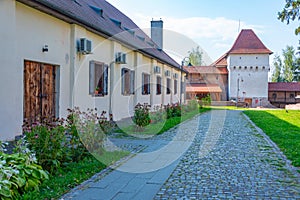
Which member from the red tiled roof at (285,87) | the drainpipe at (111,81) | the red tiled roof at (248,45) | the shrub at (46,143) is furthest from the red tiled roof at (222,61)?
the shrub at (46,143)

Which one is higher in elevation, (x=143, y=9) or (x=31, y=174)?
(x=143, y=9)

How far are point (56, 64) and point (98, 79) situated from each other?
2730 millimetres

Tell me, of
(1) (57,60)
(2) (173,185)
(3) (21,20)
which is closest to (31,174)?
(2) (173,185)

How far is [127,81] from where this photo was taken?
14281mm

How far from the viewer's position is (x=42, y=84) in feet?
27.2

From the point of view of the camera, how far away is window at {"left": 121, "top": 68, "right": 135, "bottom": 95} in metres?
13.8

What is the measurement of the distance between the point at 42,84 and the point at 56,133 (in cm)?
385

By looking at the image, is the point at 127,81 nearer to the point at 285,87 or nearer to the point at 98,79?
the point at 98,79

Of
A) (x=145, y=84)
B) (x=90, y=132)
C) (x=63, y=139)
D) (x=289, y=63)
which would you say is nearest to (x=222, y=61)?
→ (x=289, y=63)

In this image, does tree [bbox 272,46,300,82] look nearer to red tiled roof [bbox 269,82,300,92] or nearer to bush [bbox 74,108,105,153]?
red tiled roof [bbox 269,82,300,92]

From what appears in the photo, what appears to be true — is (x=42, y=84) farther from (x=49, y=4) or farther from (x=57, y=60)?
(x=49, y=4)

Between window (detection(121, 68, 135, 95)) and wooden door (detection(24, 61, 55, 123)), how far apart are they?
5.22m

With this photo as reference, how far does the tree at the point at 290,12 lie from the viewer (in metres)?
18.6

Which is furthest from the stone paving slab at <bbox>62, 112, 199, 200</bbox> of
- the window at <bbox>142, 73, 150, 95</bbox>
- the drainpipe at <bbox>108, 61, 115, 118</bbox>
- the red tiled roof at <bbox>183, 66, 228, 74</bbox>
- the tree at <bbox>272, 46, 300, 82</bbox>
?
the tree at <bbox>272, 46, 300, 82</bbox>
